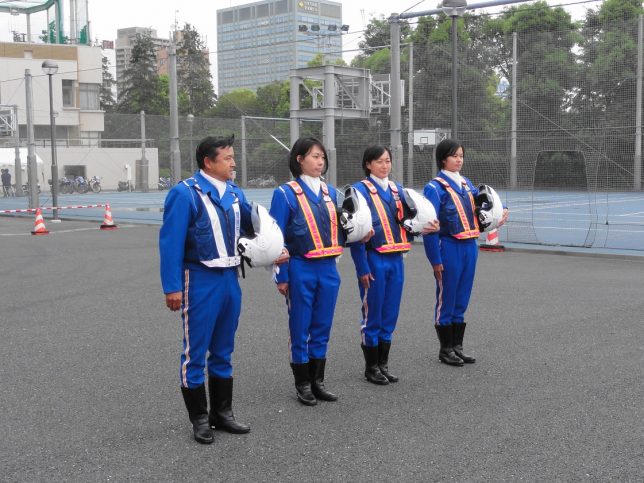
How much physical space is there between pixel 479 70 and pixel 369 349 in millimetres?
22576

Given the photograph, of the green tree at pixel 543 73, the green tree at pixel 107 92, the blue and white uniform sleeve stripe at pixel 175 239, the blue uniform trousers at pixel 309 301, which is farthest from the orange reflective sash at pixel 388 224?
the green tree at pixel 107 92

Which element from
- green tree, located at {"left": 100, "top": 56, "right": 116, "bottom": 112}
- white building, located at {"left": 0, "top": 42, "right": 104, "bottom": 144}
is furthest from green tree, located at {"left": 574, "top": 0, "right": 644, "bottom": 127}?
green tree, located at {"left": 100, "top": 56, "right": 116, "bottom": 112}

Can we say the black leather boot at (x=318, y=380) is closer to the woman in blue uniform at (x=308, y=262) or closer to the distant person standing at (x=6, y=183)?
the woman in blue uniform at (x=308, y=262)

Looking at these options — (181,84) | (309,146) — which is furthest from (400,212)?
(181,84)

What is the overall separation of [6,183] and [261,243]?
132ft

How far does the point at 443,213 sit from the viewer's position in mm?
6566

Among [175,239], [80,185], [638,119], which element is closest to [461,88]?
[638,119]

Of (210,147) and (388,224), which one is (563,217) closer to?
(388,224)

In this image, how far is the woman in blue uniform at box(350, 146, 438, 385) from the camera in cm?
599

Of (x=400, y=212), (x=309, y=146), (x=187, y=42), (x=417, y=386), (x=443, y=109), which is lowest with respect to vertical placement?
(x=417, y=386)

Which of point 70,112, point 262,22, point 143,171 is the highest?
point 262,22

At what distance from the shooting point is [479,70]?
27.1 meters

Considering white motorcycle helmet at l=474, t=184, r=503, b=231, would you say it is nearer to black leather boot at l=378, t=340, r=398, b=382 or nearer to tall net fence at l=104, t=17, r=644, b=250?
black leather boot at l=378, t=340, r=398, b=382

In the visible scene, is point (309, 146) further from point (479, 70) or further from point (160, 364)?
point (479, 70)
